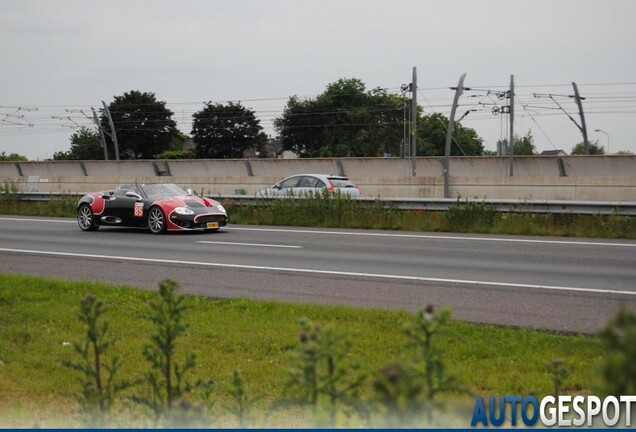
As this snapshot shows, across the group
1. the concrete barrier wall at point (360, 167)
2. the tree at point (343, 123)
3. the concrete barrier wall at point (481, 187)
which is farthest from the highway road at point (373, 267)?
the tree at point (343, 123)

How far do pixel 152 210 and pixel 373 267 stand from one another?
9.09m

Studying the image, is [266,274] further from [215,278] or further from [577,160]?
[577,160]

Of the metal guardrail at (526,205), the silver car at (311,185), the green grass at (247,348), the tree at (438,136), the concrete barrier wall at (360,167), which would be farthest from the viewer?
the tree at (438,136)

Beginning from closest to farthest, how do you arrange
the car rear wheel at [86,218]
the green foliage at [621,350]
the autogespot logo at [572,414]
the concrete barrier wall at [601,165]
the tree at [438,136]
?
1. the green foliage at [621,350]
2. the autogespot logo at [572,414]
3. the car rear wheel at [86,218]
4. the concrete barrier wall at [601,165]
5. the tree at [438,136]

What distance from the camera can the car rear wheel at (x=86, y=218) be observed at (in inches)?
839

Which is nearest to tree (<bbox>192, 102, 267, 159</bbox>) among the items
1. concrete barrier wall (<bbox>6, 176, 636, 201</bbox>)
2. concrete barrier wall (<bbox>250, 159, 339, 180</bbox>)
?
concrete barrier wall (<bbox>250, 159, 339, 180</bbox>)

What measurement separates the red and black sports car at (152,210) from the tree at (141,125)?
71.7 metres

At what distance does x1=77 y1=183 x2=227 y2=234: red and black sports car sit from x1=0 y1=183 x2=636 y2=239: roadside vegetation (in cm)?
273

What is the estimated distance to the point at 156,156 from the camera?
89562 mm

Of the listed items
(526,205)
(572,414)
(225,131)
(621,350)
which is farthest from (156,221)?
(225,131)

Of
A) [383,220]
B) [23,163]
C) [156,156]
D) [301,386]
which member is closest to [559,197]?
[383,220]

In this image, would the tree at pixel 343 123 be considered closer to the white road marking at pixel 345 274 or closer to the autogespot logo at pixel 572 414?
the white road marking at pixel 345 274

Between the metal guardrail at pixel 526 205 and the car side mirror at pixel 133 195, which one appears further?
the car side mirror at pixel 133 195

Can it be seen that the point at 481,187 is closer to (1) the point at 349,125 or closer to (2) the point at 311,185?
(2) the point at 311,185
